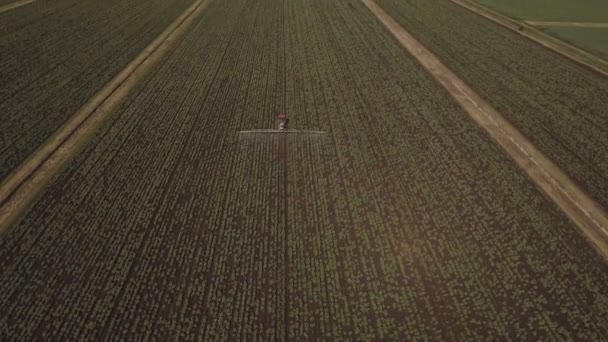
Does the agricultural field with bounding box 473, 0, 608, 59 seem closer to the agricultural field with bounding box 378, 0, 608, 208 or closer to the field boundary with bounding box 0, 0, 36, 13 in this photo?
the agricultural field with bounding box 378, 0, 608, 208

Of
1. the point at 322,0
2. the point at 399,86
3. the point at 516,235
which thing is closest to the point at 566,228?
the point at 516,235

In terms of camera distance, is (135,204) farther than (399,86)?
No

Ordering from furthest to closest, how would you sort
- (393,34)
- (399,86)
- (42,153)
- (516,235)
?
(393,34), (399,86), (42,153), (516,235)

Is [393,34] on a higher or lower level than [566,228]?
higher

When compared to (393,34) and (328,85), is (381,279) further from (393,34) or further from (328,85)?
(393,34)

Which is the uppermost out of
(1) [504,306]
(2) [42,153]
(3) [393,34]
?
(3) [393,34]

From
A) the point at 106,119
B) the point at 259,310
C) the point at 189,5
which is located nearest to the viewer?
the point at 259,310

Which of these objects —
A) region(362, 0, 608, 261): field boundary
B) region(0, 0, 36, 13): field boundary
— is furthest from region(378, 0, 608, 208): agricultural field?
region(0, 0, 36, 13): field boundary

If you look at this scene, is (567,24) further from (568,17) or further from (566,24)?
(568,17)
